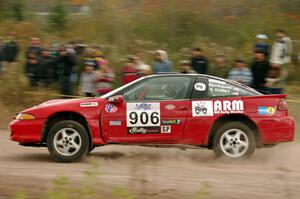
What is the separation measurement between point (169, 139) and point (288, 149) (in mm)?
2558

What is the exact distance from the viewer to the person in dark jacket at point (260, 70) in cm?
1412

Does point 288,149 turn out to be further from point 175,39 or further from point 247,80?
point 175,39

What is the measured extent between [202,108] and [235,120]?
60cm

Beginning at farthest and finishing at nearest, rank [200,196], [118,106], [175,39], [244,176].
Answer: [175,39], [118,106], [244,176], [200,196]

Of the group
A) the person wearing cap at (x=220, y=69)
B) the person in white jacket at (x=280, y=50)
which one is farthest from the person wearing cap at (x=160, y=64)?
the person in white jacket at (x=280, y=50)

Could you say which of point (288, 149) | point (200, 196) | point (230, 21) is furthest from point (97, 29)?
point (200, 196)

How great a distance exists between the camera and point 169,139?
1013cm

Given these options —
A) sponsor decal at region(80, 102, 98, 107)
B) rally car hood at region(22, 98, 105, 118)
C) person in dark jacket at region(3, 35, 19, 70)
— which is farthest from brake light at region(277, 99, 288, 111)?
person in dark jacket at region(3, 35, 19, 70)

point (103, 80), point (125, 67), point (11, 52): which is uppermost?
point (11, 52)

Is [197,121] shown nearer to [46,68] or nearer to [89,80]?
[89,80]

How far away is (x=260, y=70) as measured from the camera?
14.1 meters

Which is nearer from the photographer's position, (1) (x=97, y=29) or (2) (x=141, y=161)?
(2) (x=141, y=161)

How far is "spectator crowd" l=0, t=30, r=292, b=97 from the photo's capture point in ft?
46.5

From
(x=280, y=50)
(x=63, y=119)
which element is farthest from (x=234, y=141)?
(x=280, y=50)
